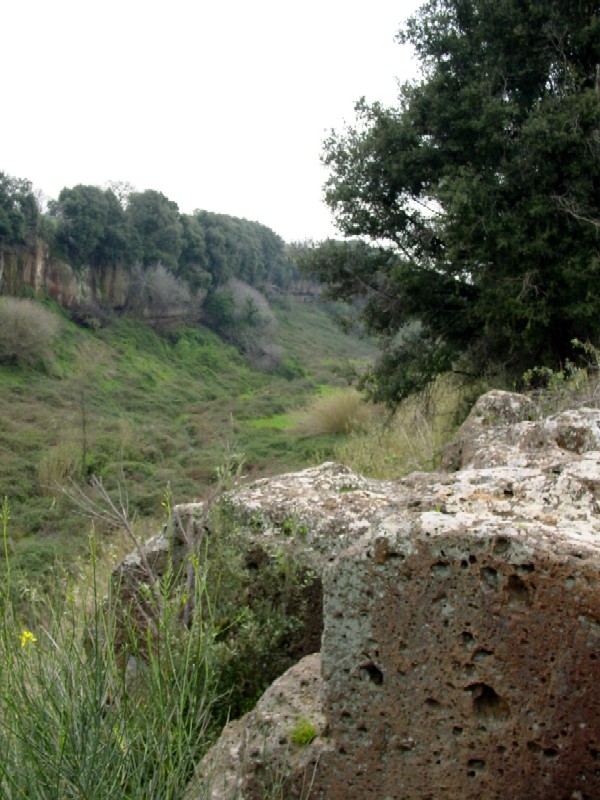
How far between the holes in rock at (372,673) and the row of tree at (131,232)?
3006 centimetres

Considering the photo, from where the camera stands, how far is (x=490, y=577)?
2027mm

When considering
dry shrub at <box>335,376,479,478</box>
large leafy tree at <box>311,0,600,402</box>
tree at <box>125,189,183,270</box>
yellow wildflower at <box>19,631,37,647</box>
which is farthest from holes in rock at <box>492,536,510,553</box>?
tree at <box>125,189,183,270</box>

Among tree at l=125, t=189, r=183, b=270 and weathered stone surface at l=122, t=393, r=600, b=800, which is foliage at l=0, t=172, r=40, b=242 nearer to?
tree at l=125, t=189, r=183, b=270

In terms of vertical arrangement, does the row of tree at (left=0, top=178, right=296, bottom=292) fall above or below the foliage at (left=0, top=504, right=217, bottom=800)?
above

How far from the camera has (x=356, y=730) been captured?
7.13 ft

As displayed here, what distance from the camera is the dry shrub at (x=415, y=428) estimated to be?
31.5 feet

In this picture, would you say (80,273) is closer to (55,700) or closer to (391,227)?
(391,227)

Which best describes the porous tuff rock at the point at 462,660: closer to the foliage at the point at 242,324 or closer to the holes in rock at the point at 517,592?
the holes in rock at the point at 517,592

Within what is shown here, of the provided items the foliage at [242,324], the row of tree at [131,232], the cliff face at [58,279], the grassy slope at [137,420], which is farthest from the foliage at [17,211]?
the foliage at [242,324]

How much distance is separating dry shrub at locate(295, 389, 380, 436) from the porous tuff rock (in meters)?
15.2

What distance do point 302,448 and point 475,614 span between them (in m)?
15.7

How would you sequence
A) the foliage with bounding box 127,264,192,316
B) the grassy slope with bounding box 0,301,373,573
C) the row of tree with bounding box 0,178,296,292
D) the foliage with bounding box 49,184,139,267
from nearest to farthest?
1. the grassy slope with bounding box 0,301,373,573
2. the row of tree with bounding box 0,178,296,292
3. the foliage with bounding box 49,184,139,267
4. the foliage with bounding box 127,264,192,316

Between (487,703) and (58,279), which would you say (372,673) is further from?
(58,279)

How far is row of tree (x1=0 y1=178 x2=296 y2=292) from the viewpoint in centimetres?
3036
